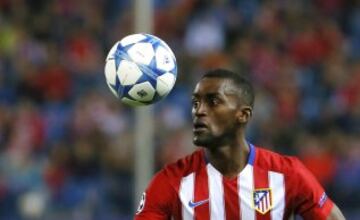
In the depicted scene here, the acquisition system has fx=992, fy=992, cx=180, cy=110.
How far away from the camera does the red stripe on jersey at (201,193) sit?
510 centimetres

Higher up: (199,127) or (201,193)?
(199,127)

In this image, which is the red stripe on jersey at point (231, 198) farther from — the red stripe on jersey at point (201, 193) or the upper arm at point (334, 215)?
the upper arm at point (334, 215)

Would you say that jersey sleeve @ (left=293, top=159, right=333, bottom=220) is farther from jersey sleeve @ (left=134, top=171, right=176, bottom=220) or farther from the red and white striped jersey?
jersey sleeve @ (left=134, top=171, right=176, bottom=220)

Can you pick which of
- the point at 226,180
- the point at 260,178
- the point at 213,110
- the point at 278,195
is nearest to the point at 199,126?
the point at 213,110

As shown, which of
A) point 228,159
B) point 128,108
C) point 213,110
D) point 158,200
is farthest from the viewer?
point 128,108

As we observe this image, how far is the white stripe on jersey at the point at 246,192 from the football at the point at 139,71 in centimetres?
63

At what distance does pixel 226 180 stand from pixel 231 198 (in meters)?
0.11

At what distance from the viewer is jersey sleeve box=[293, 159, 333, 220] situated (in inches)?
199

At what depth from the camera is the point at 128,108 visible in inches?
429

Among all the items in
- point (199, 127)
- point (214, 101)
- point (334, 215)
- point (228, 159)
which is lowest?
point (334, 215)

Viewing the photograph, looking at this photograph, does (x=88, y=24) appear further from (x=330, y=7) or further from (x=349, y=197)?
(x=349, y=197)

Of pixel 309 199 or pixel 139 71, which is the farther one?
pixel 139 71

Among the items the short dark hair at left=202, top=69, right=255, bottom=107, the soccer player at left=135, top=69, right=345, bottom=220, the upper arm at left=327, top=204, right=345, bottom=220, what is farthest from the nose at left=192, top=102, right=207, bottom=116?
the upper arm at left=327, top=204, right=345, bottom=220

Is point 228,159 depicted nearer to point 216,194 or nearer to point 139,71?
point 216,194
